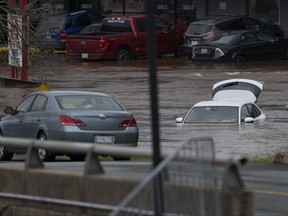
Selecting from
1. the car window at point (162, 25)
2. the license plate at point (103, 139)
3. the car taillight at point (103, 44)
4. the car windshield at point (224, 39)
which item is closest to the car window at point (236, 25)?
the car windshield at point (224, 39)

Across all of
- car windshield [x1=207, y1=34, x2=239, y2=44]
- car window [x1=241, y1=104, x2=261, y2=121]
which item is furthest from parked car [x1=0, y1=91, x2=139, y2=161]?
car windshield [x1=207, y1=34, x2=239, y2=44]

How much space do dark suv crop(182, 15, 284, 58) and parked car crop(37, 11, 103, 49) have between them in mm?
6558

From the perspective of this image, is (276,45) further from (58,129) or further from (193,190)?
(193,190)

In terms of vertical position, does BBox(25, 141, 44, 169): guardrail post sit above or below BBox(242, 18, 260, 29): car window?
above

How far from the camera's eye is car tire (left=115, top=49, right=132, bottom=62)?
45.2 metres

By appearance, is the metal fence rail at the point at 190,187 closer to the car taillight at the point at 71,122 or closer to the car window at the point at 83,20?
the car taillight at the point at 71,122

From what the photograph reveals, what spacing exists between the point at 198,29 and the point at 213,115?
19464mm

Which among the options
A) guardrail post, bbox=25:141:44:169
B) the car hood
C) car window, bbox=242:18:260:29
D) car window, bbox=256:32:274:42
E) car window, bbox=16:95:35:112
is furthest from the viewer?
car window, bbox=242:18:260:29

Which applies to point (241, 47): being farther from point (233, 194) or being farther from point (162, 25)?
point (233, 194)

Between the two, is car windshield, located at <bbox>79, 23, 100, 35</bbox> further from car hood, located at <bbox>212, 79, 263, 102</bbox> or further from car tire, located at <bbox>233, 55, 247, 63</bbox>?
car hood, located at <bbox>212, 79, 263, 102</bbox>

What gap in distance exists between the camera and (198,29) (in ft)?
149

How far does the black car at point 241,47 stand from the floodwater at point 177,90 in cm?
48

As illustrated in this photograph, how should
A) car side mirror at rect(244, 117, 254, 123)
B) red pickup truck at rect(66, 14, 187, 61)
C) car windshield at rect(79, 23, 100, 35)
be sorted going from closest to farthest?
car side mirror at rect(244, 117, 254, 123) < red pickup truck at rect(66, 14, 187, 61) < car windshield at rect(79, 23, 100, 35)

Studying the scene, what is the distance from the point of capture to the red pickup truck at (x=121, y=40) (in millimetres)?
44438
